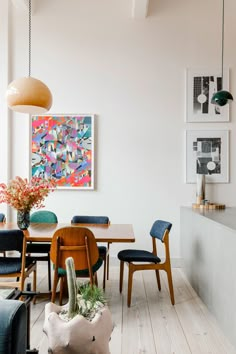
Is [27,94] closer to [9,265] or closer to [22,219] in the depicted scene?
[22,219]

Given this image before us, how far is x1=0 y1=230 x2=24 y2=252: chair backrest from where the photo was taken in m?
2.70

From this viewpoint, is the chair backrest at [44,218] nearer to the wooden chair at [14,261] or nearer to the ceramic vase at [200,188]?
the wooden chair at [14,261]

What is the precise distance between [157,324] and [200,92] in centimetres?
325

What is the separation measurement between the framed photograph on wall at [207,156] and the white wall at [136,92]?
0.33 ft

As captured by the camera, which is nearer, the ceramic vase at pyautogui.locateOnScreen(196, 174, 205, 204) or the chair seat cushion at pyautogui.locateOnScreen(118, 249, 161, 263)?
the chair seat cushion at pyautogui.locateOnScreen(118, 249, 161, 263)

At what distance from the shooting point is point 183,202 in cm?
476

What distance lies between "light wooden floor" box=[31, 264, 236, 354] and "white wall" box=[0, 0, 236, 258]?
4.24 feet

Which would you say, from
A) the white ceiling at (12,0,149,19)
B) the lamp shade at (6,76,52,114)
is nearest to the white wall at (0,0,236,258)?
the white ceiling at (12,0,149,19)

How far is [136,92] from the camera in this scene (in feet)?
15.7

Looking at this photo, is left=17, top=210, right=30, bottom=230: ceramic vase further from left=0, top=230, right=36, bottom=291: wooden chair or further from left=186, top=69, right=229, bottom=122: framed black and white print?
left=186, top=69, right=229, bottom=122: framed black and white print

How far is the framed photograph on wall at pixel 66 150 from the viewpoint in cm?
477

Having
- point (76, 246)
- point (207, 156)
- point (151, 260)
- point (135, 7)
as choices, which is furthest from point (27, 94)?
point (207, 156)

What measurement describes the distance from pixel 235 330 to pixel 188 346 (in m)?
0.36

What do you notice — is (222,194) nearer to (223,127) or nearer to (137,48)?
(223,127)
